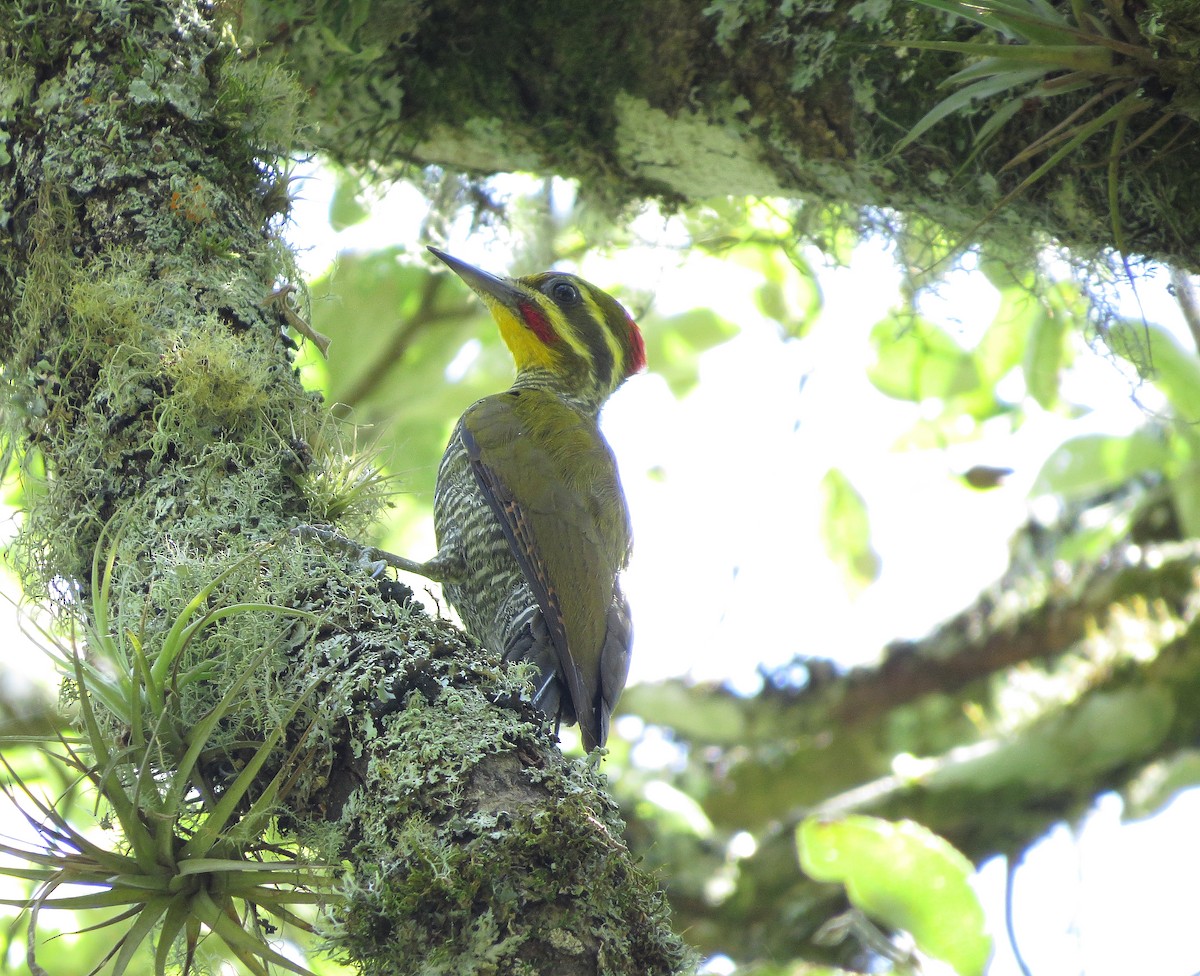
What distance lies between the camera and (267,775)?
1.81 metres

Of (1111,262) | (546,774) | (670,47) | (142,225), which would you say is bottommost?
(546,774)

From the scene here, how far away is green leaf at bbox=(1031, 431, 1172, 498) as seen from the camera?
3975mm

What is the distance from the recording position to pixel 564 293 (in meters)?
4.26

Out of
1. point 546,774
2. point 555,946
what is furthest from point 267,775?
point 555,946

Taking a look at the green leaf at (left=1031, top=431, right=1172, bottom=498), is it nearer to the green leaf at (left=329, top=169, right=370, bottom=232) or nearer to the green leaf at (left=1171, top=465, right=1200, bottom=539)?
the green leaf at (left=1171, top=465, right=1200, bottom=539)

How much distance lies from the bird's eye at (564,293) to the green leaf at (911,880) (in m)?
2.03

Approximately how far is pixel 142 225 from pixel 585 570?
1.57 meters

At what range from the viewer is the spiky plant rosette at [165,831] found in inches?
63.9

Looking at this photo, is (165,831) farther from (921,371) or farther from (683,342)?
(683,342)

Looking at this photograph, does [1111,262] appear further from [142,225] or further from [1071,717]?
[1071,717]

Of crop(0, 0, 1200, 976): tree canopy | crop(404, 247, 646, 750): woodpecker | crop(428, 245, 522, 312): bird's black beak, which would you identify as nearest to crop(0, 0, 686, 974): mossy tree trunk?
crop(0, 0, 1200, 976): tree canopy

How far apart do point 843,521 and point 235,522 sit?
3484mm

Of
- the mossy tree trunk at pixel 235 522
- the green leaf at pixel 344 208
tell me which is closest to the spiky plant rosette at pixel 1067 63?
the mossy tree trunk at pixel 235 522

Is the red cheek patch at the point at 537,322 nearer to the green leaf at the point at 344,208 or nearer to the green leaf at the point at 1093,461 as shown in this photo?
the green leaf at the point at 344,208
